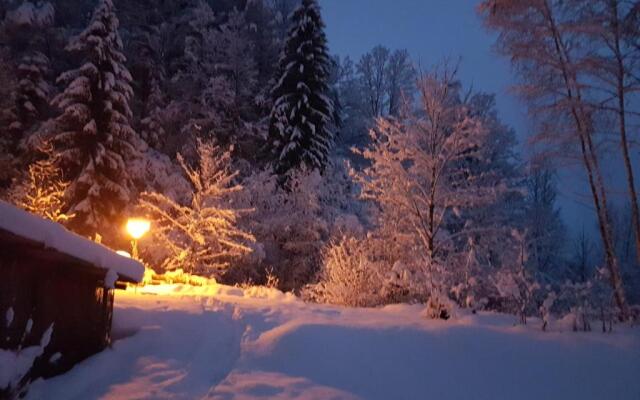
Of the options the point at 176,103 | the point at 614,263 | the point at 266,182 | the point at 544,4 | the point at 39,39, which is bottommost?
the point at 614,263

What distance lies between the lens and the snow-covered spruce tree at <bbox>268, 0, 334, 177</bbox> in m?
21.5

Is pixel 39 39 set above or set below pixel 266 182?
above

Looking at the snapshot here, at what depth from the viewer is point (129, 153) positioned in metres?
18.6

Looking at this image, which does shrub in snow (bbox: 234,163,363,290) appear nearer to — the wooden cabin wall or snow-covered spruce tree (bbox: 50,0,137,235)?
snow-covered spruce tree (bbox: 50,0,137,235)

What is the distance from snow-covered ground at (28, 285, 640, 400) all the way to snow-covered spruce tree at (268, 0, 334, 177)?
14545mm

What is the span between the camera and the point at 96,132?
17.8 m

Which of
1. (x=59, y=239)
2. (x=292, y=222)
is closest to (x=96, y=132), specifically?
(x=292, y=222)

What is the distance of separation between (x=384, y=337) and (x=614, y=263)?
261 inches

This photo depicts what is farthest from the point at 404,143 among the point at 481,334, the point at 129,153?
the point at 129,153

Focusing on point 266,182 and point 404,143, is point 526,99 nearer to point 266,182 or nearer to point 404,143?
point 404,143

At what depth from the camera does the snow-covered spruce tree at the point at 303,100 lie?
70.5 ft


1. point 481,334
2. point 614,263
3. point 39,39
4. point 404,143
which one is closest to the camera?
point 481,334

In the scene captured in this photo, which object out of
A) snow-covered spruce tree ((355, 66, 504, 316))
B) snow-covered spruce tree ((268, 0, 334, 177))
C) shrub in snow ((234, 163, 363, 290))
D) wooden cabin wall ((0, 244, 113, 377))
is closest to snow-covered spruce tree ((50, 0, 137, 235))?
shrub in snow ((234, 163, 363, 290))

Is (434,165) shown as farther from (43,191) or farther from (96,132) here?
(96,132)
